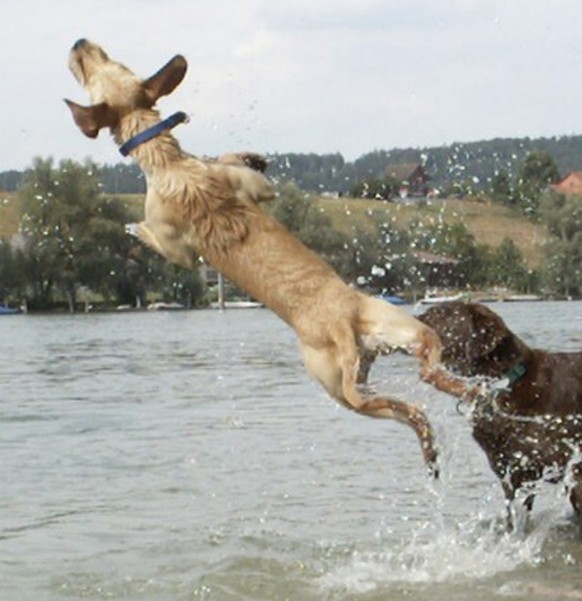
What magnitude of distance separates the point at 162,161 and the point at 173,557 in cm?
298

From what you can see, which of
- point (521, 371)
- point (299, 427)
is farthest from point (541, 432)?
point (299, 427)

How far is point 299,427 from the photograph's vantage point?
1568 cm

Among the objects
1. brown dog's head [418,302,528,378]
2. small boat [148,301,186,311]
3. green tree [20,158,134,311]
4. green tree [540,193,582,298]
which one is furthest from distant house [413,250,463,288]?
brown dog's head [418,302,528,378]

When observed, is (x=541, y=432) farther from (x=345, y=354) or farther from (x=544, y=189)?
(x=544, y=189)

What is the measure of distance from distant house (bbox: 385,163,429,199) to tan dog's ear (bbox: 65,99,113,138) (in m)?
17.2

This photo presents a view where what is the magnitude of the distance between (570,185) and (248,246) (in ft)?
153

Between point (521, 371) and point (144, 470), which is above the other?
point (521, 371)

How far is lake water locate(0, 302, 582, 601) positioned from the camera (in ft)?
28.6

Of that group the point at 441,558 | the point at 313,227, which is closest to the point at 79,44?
the point at 441,558

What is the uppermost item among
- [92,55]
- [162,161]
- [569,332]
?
[92,55]

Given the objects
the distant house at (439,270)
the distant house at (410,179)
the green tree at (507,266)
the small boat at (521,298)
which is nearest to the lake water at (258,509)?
the distant house at (410,179)

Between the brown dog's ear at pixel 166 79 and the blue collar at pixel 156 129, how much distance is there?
14 centimetres

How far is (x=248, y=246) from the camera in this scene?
7.32 m

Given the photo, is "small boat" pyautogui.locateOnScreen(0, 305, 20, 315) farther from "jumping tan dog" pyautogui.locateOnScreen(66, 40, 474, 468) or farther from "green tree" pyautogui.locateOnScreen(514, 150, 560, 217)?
"jumping tan dog" pyautogui.locateOnScreen(66, 40, 474, 468)
